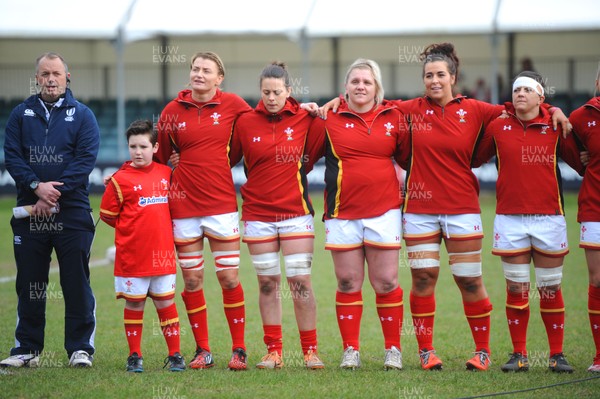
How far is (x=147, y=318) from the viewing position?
9.11 metres

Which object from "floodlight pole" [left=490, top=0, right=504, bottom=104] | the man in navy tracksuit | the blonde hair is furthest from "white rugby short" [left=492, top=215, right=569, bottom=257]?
"floodlight pole" [left=490, top=0, right=504, bottom=104]

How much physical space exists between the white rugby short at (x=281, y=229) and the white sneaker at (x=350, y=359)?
89cm

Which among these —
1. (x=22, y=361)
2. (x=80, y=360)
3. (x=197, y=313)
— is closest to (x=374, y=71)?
(x=197, y=313)

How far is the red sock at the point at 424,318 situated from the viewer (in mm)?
6633

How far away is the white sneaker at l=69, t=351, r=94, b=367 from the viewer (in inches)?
266

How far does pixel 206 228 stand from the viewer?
6.64 m

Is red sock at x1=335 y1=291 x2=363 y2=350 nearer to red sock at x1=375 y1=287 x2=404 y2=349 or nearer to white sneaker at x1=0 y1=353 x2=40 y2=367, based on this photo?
red sock at x1=375 y1=287 x2=404 y2=349

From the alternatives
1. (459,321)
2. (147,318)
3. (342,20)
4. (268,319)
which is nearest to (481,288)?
(268,319)

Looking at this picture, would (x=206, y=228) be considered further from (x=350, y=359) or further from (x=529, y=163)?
(x=529, y=163)

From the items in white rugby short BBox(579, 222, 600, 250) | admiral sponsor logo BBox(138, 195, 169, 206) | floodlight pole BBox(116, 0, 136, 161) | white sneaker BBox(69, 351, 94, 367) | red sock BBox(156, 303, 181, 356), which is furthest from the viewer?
floodlight pole BBox(116, 0, 136, 161)

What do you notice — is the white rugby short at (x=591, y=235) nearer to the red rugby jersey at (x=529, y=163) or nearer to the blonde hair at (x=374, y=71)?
the red rugby jersey at (x=529, y=163)

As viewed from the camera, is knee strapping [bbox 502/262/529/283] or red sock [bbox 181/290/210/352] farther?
red sock [bbox 181/290/210/352]

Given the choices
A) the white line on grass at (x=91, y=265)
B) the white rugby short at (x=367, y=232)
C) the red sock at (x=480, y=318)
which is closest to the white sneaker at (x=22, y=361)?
the white rugby short at (x=367, y=232)

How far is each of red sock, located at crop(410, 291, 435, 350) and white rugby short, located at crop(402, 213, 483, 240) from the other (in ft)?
1.57
